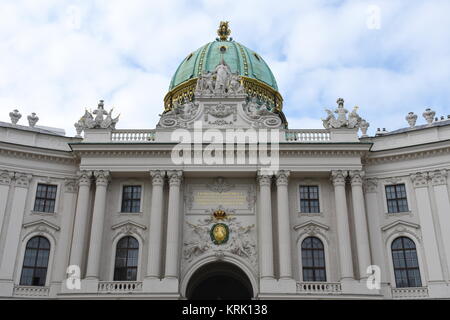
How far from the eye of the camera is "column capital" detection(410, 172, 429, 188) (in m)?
30.3

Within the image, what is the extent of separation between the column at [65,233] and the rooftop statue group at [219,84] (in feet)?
31.4

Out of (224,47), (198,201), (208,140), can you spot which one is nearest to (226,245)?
(198,201)

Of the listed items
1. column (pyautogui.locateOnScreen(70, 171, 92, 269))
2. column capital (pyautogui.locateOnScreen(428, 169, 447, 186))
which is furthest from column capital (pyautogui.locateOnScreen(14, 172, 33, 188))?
column capital (pyautogui.locateOnScreen(428, 169, 447, 186))

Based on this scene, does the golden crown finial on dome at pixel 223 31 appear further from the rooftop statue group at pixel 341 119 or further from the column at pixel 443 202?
the column at pixel 443 202

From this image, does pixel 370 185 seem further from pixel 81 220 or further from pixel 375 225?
pixel 81 220

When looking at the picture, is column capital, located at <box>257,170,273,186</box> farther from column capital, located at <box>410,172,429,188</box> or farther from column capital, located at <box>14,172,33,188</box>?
column capital, located at <box>14,172,33,188</box>

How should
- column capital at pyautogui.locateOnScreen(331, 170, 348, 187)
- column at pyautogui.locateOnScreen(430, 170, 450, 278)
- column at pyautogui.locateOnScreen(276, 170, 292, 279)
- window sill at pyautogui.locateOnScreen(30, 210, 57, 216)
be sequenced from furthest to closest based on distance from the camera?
window sill at pyautogui.locateOnScreen(30, 210, 57, 216)
column capital at pyautogui.locateOnScreen(331, 170, 348, 187)
column at pyautogui.locateOnScreen(430, 170, 450, 278)
column at pyautogui.locateOnScreen(276, 170, 292, 279)

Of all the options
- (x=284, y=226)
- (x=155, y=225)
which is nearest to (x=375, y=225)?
(x=284, y=226)

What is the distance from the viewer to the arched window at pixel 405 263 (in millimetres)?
28688

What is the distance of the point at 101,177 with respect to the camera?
30.3 meters

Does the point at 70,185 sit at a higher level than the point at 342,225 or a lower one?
higher

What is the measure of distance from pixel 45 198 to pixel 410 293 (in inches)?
835

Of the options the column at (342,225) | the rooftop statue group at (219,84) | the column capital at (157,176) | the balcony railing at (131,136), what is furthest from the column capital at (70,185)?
the column at (342,225)
